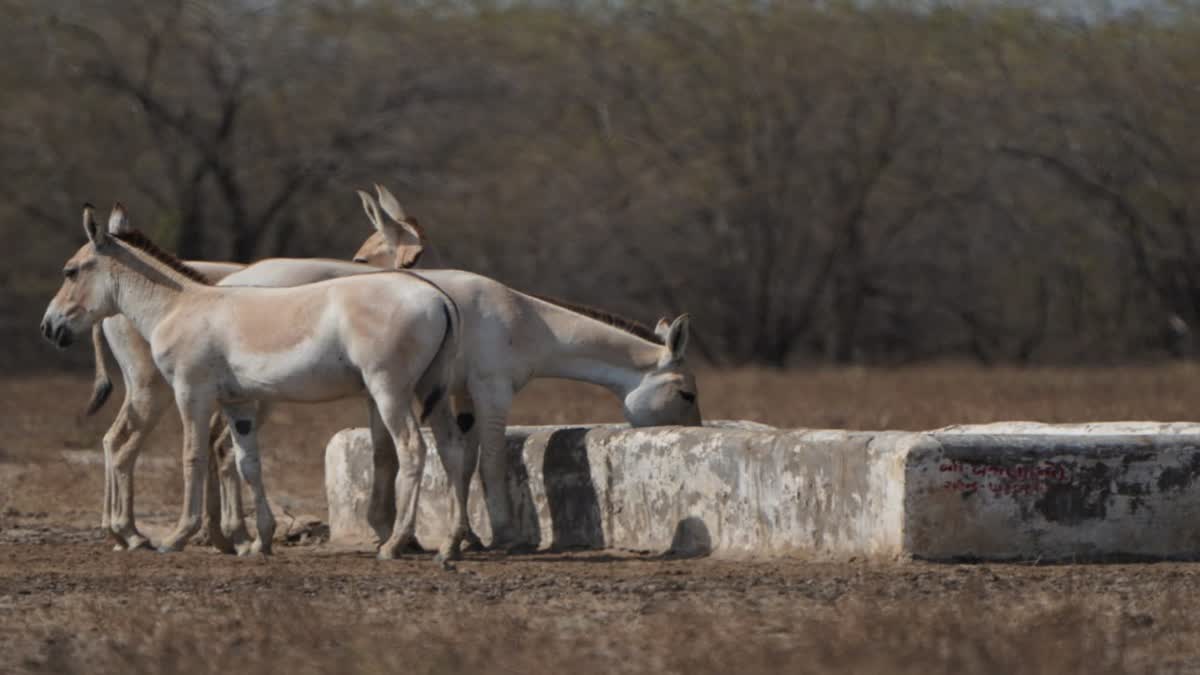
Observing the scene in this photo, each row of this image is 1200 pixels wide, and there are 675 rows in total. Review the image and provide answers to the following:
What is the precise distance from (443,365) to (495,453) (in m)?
0.98

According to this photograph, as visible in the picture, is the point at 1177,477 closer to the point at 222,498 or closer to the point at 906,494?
the point at 906,494

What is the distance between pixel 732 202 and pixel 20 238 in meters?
10.5

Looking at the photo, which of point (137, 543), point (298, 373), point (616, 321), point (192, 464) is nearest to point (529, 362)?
point (616, 321)

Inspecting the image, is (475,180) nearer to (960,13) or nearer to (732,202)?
(732,202)

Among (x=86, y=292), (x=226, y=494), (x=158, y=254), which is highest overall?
(x=158, y=254)

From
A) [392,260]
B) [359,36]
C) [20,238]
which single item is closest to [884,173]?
[359,36]

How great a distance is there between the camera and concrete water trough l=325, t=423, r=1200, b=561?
31.7ft

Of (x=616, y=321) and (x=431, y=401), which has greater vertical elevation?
(x=616, y=321)

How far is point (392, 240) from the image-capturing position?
1309cm

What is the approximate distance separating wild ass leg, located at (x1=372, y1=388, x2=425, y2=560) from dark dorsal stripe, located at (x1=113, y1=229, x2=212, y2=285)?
137cm

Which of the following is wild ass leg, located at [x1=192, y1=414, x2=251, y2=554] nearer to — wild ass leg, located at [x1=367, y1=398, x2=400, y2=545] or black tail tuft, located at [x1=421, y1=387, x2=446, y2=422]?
wild ass leg, located at [x1=367, y1=398, x2=400, y2=545]

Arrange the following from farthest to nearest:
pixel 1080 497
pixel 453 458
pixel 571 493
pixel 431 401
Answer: pixel 571 493, pixel 453 458, pixel 431 401, pixel 1080 497

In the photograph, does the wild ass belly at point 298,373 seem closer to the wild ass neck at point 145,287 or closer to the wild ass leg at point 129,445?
the wild ass neck at point 145,287

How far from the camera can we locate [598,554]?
36.3 ft
